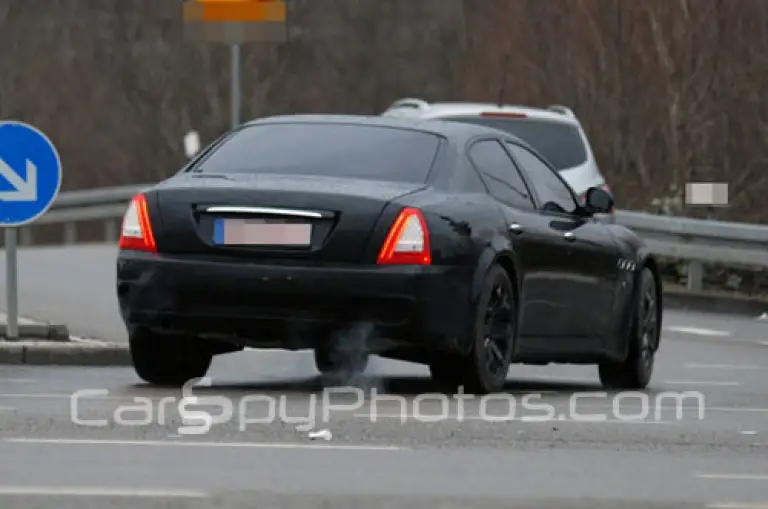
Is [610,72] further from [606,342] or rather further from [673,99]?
[606,342]

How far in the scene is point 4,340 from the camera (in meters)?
16.7

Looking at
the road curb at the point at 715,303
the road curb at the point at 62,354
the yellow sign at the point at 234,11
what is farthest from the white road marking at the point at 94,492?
the road curb at the point at 715,303

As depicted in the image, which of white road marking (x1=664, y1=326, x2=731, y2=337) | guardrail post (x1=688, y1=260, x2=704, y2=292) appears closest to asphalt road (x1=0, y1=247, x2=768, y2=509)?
white road marking (x1=664, y1=326, x2=731, y2=337)

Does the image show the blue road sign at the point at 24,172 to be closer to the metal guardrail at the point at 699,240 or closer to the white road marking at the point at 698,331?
the white road marking at the point at 698,331

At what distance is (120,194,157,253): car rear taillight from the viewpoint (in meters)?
12.8

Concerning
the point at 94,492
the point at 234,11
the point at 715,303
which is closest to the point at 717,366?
the point at 234,11

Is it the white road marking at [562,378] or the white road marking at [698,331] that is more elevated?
the white road marking at [562,378]

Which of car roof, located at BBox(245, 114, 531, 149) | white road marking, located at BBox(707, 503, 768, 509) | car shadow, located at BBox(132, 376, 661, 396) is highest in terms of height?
car roof, located at BBox(245, 114, 531, 149)

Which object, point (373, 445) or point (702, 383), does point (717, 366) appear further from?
point (373, 445)

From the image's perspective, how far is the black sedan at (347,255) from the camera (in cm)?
1259

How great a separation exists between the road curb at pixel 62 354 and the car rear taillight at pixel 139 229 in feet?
10.7

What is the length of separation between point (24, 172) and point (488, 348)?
4.57 meters

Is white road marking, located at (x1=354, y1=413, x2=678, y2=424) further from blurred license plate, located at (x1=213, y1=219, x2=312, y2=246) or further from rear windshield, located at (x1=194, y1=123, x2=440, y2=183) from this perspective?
rear windshield, located at (x1=194, y1=123, x2=440, y2=183)

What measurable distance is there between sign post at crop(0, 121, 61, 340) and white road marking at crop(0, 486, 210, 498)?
8.25m
